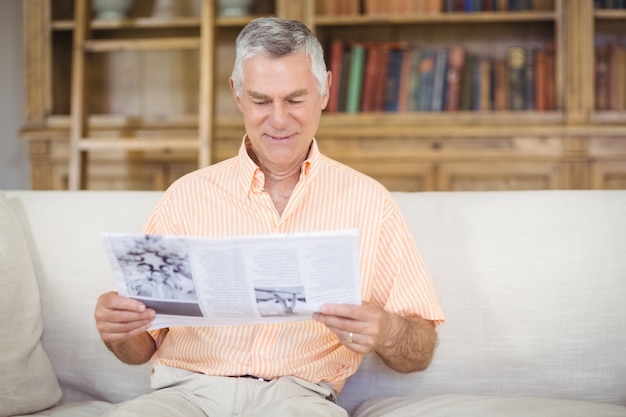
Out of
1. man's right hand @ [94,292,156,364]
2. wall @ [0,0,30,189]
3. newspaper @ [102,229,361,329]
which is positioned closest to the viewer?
newspaper @ [102,229,361,329]

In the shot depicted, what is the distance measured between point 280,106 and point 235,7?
1868 millimetres

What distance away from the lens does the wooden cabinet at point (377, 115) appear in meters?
2.96

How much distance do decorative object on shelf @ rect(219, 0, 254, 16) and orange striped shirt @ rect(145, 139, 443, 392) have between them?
1786 mm

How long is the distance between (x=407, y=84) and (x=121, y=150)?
3.94 feet

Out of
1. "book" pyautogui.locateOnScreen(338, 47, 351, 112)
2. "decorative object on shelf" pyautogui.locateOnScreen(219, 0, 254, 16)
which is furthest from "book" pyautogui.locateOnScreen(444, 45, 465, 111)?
"decorative object on shelf" pyautogui.locateOnScreen(219, 0, 254, 16)

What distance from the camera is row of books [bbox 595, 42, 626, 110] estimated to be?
119 inches

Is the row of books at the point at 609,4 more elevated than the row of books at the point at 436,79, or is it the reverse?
the row of books at the point at 609,4

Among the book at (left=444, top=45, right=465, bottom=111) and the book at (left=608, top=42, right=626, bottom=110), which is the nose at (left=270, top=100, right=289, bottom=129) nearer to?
the book at (left=444, top=45, right=465, bottom=111)

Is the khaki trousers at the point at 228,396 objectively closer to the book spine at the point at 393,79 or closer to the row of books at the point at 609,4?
the book spine at the point at 393,79

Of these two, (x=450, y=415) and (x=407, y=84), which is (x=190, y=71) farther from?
(x=450, y=415)

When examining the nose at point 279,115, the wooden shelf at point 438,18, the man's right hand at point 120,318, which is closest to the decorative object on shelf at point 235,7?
the wooden shelf at point 438,18

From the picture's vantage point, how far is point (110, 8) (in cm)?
319

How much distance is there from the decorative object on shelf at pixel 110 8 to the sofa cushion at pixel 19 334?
174 centimetres

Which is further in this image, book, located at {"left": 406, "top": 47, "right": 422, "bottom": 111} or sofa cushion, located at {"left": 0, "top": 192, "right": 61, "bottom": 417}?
book, located at {"left": 406, "top": 47, "right": 422, "bottom": 111}
